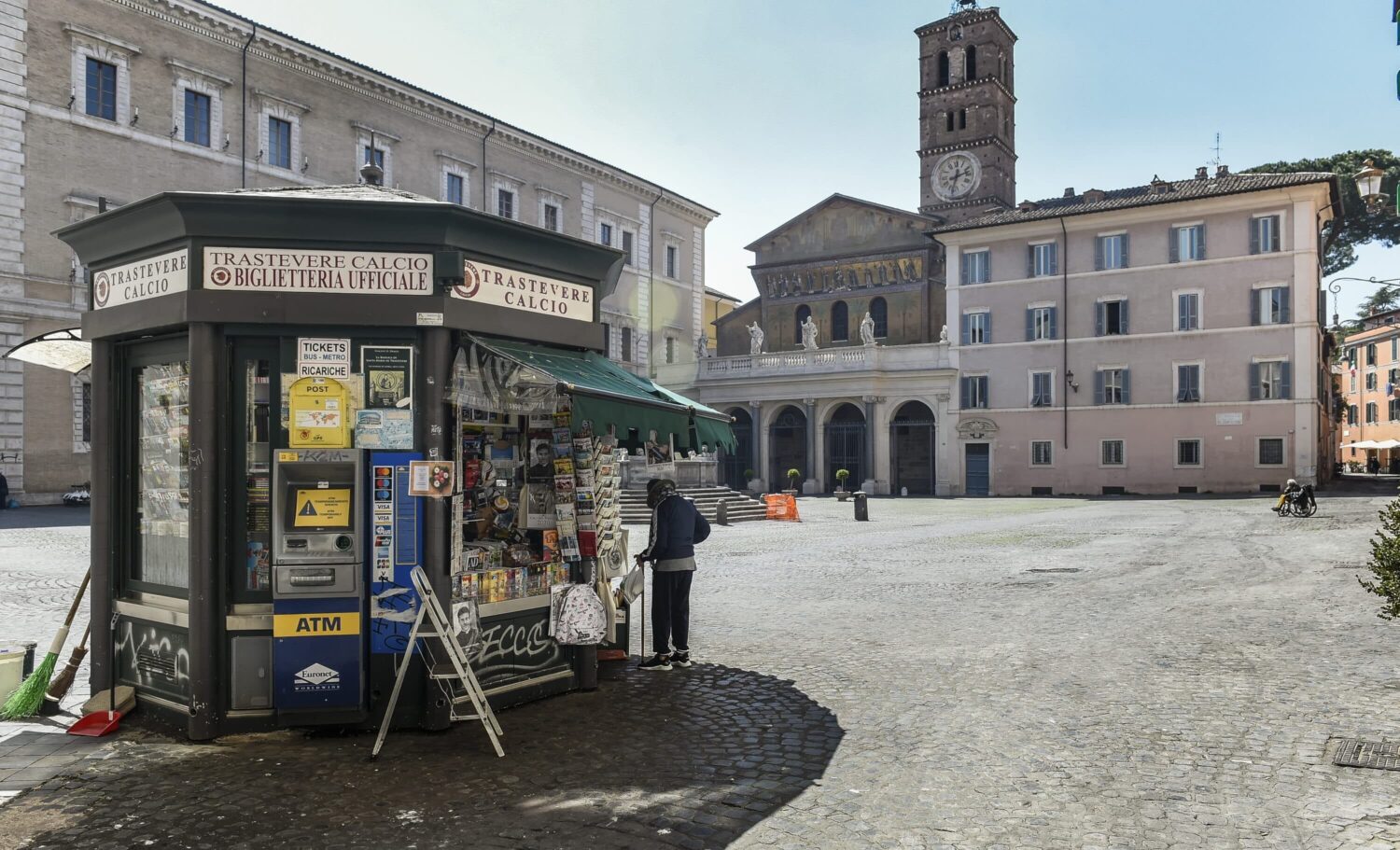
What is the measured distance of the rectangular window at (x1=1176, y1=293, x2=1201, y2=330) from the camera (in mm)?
38875

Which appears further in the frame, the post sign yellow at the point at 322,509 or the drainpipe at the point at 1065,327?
the drainpipe at the point at 1065,327

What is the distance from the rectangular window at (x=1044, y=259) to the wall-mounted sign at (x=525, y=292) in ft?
126

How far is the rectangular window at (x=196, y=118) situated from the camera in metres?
31.5

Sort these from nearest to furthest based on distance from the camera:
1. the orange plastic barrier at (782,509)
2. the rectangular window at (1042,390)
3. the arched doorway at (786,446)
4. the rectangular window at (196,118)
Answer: the orange plastic barrier at (782,509) → the rectangular window at (196,118) → the rectangular window at (1042,390) → the arched doorway at (786,446)

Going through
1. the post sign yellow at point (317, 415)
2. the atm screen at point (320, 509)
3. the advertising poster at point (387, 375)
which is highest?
the advertising poster at point (387, 375)

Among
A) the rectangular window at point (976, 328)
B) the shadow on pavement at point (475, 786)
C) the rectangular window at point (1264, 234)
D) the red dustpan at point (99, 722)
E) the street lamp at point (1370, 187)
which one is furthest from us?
the rectangular window at point (976, 328)

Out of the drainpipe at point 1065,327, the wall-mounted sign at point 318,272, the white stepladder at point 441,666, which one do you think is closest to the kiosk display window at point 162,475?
the wall-mounted sign at point 318,272

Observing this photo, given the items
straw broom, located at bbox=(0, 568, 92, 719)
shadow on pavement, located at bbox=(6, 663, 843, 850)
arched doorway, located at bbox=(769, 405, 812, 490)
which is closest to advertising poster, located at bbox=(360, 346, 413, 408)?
shadow on pavement, located at bbox=(6, 663, 843, 850)

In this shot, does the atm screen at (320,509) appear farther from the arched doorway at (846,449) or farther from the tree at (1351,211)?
the tree at (1351,211)

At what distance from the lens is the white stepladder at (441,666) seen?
5648mm

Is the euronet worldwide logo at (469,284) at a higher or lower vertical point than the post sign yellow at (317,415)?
higher

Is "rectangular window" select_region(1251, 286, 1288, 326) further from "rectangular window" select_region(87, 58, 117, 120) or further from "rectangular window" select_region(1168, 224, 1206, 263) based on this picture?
"rectangular window" select_region(87, 58, 117, 120)

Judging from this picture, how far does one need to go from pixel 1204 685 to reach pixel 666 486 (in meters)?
4.30

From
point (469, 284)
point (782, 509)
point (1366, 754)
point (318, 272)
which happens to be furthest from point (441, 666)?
point (782, 509)
